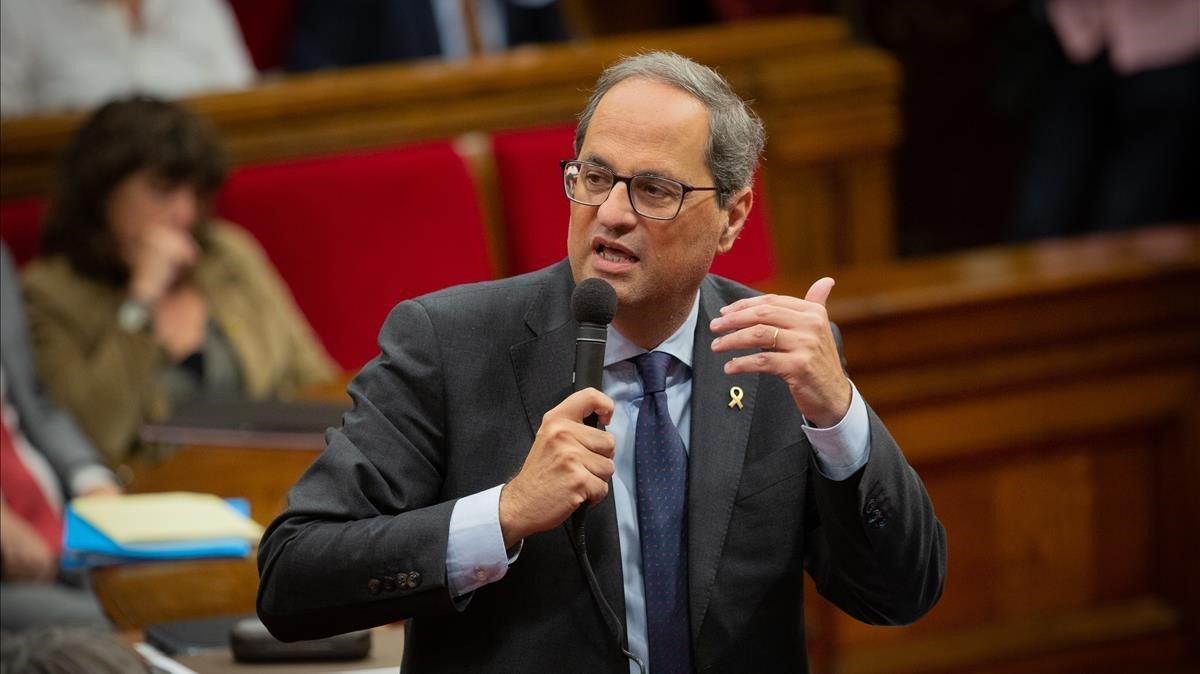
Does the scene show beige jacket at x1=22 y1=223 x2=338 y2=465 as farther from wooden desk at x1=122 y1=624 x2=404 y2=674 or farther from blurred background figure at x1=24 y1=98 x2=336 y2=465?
wooden desk at x1=122 y1=624 x2=404 y2=674

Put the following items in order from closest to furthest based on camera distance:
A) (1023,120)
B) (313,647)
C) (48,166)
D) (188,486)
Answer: (313,647) < (188,486) < (48,166) < (1023,120)

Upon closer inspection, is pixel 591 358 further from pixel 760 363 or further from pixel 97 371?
pixel 97 371

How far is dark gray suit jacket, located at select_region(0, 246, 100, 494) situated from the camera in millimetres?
3016

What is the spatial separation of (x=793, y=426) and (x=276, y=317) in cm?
205

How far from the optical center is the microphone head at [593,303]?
4.89 feet

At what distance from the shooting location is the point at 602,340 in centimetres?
148

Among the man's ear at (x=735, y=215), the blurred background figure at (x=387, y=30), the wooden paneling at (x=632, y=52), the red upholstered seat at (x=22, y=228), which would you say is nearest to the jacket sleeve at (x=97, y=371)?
the red upholstered seat at (x=22, y=228)

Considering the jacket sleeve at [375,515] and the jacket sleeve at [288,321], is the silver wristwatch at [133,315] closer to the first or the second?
the jacket sleeve at [288,321]

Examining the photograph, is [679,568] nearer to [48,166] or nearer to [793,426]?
[793,426]

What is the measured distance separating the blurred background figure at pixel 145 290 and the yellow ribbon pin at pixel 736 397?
1.79 meters

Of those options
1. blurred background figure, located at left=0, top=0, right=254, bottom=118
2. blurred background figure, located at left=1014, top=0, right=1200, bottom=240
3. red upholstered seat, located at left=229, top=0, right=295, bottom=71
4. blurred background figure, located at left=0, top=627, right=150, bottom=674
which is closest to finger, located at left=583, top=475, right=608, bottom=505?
blurred background figure, located at left=0, top=627, right=150, bottom=674

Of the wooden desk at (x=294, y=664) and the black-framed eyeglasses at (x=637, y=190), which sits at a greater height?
the black-framed eyeglasses at (x=637, y=190)

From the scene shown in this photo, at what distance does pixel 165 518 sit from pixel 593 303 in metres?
1.10

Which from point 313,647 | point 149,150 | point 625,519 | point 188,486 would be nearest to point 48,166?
point 149,150
